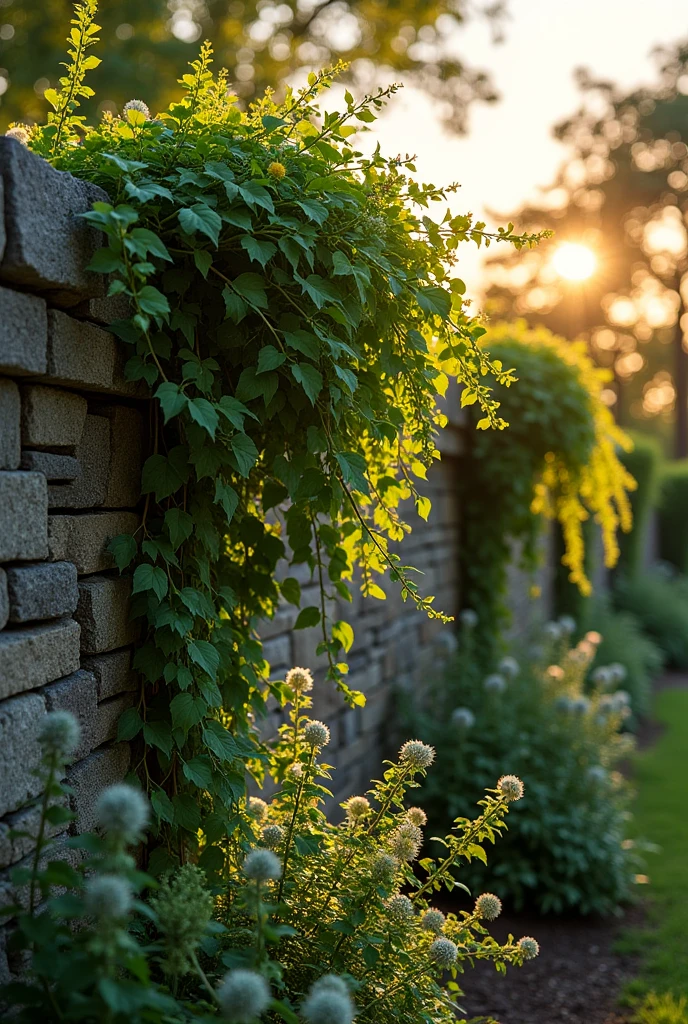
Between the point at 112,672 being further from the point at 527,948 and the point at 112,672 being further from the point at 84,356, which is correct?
the point at 527,948

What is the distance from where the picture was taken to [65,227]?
157 cm

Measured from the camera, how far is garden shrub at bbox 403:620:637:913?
4.00 m

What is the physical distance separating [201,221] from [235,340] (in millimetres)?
266

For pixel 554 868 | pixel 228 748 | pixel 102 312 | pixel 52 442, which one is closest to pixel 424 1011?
pixel 228 748

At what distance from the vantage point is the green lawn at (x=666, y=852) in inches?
134

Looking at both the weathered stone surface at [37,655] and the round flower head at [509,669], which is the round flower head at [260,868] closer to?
the weathered stone surface at [37,655]

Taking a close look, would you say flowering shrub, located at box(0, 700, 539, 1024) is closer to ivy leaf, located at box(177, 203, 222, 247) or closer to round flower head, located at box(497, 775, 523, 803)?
round flower head, located at box(497, 775, 523, 803)

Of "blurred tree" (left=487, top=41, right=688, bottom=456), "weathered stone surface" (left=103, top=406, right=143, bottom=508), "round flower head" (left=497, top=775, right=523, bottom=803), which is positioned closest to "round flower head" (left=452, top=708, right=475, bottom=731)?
"round flower head" (left=497, top=775, right=523, bottom=803)

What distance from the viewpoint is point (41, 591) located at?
1617 millimetres

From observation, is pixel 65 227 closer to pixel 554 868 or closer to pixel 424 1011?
pixel 424 1011

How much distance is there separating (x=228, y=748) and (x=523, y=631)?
5.91 metres

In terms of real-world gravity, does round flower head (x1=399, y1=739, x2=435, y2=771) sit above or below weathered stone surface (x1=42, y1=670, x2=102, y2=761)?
below

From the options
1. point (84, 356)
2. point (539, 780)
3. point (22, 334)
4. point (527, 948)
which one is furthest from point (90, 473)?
point (539, 780)

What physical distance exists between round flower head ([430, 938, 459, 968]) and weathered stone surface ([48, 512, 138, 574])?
3.23 feet
